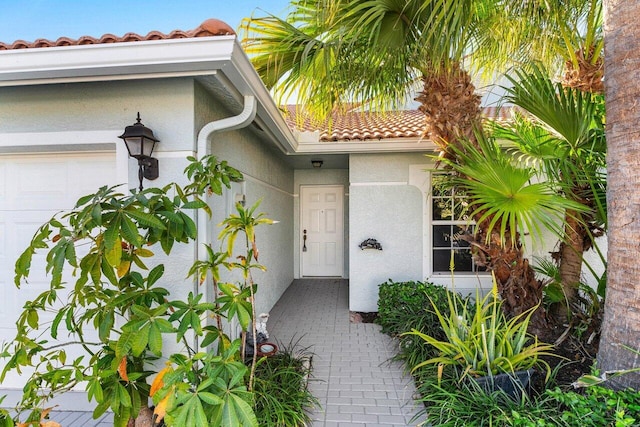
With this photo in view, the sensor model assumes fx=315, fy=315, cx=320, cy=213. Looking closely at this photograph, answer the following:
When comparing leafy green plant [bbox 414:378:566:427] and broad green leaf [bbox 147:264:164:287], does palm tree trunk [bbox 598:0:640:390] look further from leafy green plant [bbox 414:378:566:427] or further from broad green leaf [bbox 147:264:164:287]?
broad green leaf [bbox 147:264:164:287]

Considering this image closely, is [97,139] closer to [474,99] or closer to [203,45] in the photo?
[203,45]

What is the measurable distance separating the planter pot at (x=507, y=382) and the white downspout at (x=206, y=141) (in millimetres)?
2747

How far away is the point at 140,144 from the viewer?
2803 millimetres

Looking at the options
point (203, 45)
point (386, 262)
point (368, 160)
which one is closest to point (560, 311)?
point (386, 262)

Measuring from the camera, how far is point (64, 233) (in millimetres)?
1930

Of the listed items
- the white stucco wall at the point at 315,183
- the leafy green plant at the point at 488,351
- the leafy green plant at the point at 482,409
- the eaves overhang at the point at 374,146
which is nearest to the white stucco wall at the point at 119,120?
the leafy green plant at the point at 482,409

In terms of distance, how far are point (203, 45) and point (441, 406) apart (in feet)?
12.1

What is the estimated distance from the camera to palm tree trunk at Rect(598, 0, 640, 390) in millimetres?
2275

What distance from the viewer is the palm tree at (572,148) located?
335cm

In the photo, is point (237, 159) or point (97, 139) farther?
point (237, 159)

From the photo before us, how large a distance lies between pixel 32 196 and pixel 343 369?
4016mm

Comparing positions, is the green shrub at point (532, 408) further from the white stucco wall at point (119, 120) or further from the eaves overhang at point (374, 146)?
the eaves overhang at point (374, 146)

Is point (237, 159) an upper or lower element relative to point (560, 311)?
upper

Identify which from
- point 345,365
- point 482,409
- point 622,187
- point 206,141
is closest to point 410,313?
point 345,365
